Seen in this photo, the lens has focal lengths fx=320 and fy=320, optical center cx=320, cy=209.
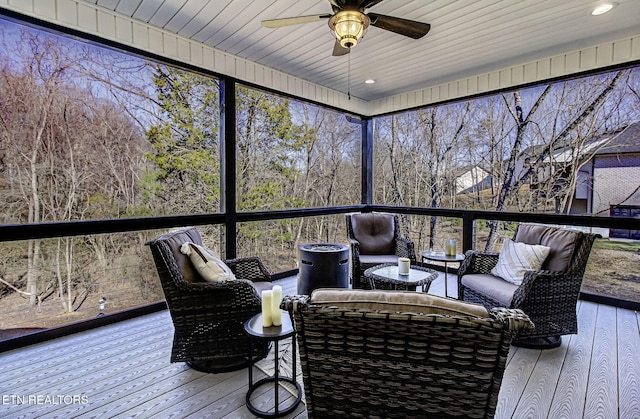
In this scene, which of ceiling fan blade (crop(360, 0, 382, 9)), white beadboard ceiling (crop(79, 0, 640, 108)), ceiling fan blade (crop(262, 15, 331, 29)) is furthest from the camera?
white beadboard ceiling (crop(79, 0, 640, 108))

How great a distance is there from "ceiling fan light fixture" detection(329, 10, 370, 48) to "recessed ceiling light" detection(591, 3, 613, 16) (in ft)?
7.34

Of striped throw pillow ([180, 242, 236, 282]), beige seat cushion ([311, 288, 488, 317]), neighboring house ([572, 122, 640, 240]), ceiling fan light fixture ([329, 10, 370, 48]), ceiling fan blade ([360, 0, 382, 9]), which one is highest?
ceiling fan blade ([360, 0, 382, 9])

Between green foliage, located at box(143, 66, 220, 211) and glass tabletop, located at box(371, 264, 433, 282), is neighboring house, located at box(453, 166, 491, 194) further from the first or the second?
green foliage, located at box(143, 66, 220, 211)

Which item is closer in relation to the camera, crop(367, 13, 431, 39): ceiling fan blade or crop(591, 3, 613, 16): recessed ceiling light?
crop(367, 13, 431, 39): ceiling fan blade

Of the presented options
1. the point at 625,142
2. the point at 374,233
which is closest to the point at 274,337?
the point at 374,233

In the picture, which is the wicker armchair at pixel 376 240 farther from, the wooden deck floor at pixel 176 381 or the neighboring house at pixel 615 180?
the neighboring house at pixel 615 180

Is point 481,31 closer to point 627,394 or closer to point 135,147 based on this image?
point 627,394

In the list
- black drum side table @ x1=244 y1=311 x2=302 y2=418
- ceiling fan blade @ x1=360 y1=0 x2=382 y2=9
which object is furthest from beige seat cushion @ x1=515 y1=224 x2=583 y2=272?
ceiling fan blade @ x1=360 y1=0 x2=382 y2=9

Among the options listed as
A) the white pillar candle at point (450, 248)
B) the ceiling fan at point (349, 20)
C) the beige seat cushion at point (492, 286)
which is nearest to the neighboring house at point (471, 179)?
the white pillar candle at point (450, 248)

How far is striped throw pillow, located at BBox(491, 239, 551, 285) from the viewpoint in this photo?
2.89 m

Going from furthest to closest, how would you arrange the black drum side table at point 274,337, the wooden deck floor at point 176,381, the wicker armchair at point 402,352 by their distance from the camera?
the wooden deck floor at point 176,381 → the black drum side table at point 274,337 → the wicker armchair at point 402,352

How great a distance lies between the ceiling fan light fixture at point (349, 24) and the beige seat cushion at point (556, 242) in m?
2.51

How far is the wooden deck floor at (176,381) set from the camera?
75.9 inches

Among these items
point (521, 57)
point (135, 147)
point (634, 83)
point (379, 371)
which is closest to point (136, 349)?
point (135, 147)
